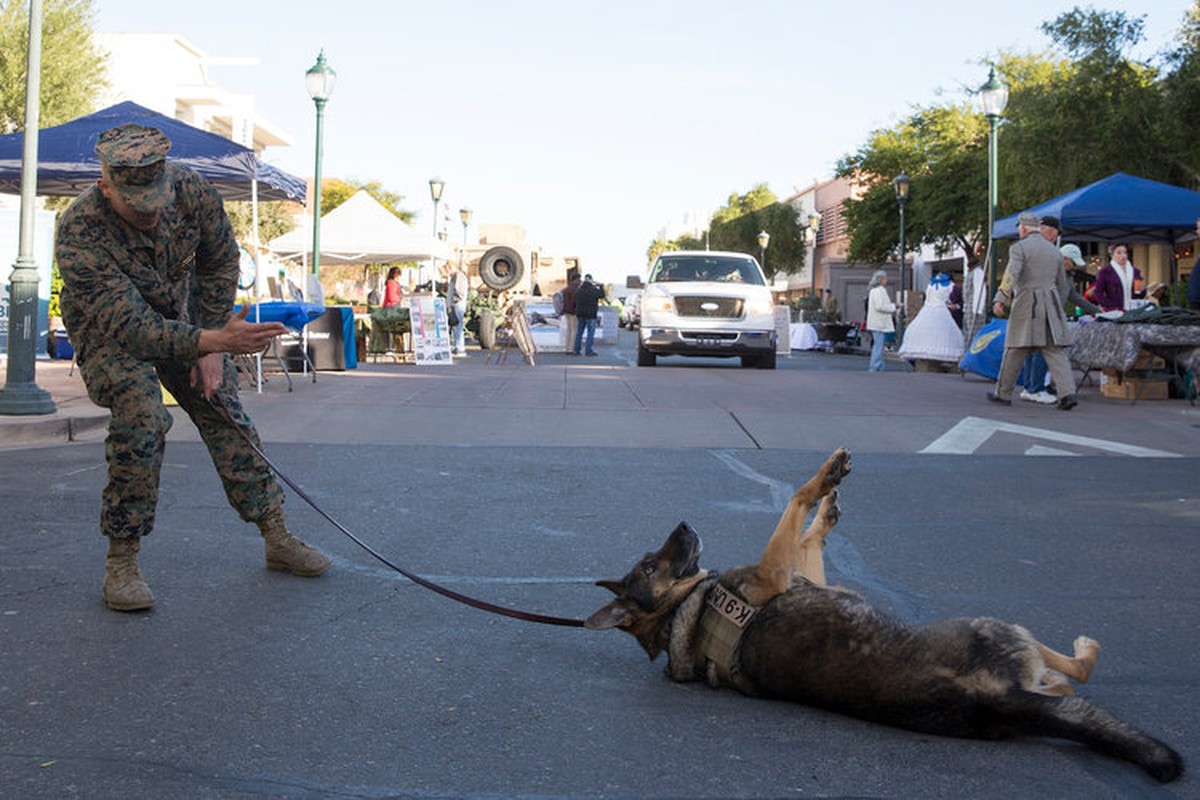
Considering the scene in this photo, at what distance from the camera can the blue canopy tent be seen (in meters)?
13.8

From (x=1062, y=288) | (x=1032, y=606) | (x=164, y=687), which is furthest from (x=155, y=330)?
(x=1062, y=288)

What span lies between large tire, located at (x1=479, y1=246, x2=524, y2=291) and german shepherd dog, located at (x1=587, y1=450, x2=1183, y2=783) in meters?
29.0

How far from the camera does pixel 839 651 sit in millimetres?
3451

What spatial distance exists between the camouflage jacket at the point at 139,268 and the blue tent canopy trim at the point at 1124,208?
1473 cm

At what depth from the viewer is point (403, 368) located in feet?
65.3

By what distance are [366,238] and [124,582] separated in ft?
67.0

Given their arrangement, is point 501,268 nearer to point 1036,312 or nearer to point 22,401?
point 1036,312

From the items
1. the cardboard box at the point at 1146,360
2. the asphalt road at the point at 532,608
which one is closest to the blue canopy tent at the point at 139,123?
the asphalt road at the point at 532,608

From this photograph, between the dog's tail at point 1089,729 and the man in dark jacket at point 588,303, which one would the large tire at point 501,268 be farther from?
the dog's tail at point 1089,729

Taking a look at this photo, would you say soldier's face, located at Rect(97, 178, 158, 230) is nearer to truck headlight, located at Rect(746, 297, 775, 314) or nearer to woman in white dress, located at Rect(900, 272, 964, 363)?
truck headlight, located at Rect(746, 297, 775, 314)

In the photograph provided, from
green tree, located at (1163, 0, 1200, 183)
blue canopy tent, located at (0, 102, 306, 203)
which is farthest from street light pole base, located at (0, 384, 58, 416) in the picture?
green tree, located at (1163, 0, 1200, 183)

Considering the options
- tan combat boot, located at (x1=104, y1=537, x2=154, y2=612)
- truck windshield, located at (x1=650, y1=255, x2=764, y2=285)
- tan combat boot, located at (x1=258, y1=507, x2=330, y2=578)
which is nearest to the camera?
tan combat boot, located at (x1=104, y1=537, x2=154, y2=612)

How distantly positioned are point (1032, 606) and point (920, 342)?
1530 cm

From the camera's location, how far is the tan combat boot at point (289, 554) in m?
5.22
